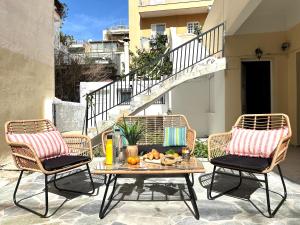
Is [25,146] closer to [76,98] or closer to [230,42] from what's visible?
[230,42]

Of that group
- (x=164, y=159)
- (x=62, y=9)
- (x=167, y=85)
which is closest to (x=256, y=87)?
(x=167, y=85)

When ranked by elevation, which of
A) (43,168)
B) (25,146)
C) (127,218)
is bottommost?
(127,218)

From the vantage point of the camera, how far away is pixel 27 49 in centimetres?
743

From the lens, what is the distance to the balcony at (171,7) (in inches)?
870

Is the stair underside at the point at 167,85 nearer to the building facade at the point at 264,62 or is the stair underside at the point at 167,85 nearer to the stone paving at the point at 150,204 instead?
the building facade at the point at 264,62

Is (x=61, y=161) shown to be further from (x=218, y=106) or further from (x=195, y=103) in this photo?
(x=195, y=103)

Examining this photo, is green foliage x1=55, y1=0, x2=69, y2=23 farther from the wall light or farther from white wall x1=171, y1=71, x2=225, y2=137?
the wall light

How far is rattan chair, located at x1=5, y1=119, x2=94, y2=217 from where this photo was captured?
11.5 ft

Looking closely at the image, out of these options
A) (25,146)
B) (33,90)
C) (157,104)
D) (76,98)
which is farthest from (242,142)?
(76,98)

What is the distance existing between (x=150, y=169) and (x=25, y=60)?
202 inches

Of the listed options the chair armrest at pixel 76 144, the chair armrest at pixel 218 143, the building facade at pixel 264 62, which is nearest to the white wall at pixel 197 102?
the building facade at pixel 264 62

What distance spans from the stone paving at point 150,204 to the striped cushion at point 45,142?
20.7 inches

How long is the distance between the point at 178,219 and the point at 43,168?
1500 mm

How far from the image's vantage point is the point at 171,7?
73.3 feet
